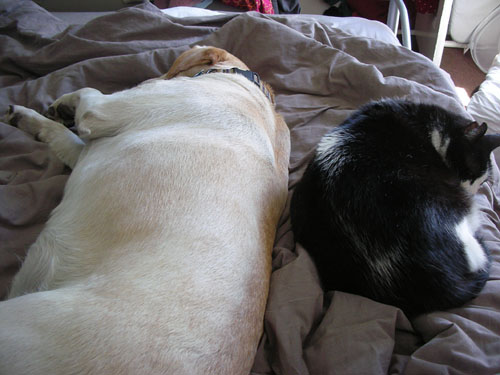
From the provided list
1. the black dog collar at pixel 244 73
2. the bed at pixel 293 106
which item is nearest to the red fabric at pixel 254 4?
the bed at pixel 293 106

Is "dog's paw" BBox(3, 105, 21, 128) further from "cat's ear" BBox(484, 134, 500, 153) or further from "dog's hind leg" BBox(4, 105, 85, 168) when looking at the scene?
"cat's ear" BBox(484, 134, 500, 153)

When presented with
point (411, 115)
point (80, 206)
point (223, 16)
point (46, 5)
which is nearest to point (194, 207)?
point (80, 206)

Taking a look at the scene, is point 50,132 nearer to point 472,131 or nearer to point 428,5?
point 472,131

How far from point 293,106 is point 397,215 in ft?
3.41

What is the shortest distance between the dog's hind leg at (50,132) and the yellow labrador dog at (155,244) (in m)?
0.01

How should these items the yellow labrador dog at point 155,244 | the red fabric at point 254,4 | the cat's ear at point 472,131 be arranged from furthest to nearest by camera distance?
1. the red fabric at point 254,4
2. the cat's ear at point 472,131
3. the yellow labrador dog at point 155,244

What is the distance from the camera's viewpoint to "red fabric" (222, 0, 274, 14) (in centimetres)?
297

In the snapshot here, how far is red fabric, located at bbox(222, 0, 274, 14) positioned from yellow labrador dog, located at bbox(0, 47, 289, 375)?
1777mm

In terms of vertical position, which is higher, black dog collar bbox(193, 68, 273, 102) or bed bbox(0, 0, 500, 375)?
black dog collar bbox(193, 68, 273, 102)

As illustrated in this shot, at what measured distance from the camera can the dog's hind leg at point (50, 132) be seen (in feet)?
4.96

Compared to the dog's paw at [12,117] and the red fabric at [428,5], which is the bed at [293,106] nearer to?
the dog's paw at [12,117]

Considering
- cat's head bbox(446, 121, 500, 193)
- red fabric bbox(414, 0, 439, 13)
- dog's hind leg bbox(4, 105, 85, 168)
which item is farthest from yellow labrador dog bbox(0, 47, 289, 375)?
red fabric bbox(414, 0, 439, 13)

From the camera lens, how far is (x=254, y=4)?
2.97m

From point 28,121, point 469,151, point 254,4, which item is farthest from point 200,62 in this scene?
point 254,4
